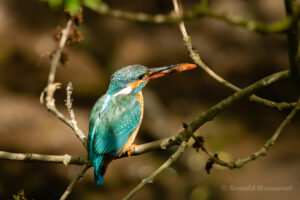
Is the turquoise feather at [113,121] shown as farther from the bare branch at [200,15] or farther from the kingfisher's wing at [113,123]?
the bare branch at [200,15]

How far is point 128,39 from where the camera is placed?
20.8 ft

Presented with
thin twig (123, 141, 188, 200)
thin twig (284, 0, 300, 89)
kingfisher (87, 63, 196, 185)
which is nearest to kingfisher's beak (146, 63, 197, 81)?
kingfisher (87, 63, 196, 185)

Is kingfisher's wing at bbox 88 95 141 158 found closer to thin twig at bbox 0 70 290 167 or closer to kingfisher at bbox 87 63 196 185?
kingfisher at bbox 87 63 196 185

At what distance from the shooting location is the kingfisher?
3.20m

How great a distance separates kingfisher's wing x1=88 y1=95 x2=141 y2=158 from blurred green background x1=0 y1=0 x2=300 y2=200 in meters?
2.54

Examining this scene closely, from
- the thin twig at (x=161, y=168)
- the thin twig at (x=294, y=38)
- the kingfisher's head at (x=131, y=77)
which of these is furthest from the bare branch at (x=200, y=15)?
the kingfisher's head at (x=131, y=77)

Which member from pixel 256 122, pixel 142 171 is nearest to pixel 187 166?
pixel 142 171

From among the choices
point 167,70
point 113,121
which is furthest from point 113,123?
point 167,70

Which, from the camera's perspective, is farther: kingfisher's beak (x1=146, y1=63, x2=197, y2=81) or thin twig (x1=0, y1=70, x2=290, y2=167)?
kingfisher's beak (x1=146, y1=63, x2=197, y2=81)

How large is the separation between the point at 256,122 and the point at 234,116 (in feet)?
1.12

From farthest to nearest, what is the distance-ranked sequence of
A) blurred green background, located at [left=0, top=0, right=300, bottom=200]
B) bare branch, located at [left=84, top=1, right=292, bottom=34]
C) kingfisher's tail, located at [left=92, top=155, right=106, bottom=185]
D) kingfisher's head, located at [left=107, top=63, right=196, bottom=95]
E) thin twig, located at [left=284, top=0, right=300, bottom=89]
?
blurred green background, located at [left=0, top=0, right=300, bottom=200], kingfisher's head, located at [left=107, top=63, right=196, bottom=95], kingfisher's tail, located at [left=92, top=155, right=106, bottom=185], thin twig, located at [left=284, top=0, right=300, bottom=89], bare branch, located at [left=84, top=1, right=292, bottom=34]

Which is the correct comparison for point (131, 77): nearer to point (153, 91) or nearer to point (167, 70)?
point (167, 70)

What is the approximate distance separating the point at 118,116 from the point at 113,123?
0.08 meters

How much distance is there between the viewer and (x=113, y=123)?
11.3 ft
